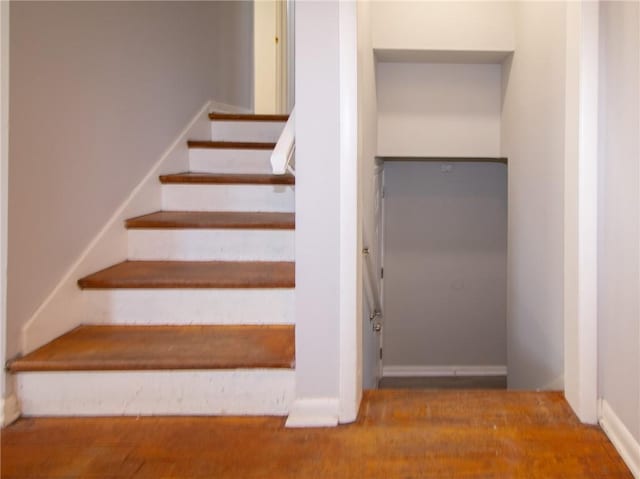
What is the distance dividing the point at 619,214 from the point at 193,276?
1.39 metres

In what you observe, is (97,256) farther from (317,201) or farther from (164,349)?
(317,201)

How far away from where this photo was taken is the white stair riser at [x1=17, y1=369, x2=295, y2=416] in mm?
1521

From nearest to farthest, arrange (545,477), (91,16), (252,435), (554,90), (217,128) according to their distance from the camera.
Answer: (545,477) < (252,435) < (91,16) < (554,90) < (217,128)

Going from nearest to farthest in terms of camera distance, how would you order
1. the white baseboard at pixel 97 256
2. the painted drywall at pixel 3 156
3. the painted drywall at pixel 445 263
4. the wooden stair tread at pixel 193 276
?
the painted drywall at pixel 3 156 → the white baseboard at pixel 97 256 → the wooden stair tread at pixel 193 276 → the painted drywall at pixel 445 263

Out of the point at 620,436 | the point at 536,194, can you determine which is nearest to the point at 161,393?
the point at 620,436

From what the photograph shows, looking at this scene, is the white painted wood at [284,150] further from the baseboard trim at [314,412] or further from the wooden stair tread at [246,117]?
the wooden stair tread at [246,117]

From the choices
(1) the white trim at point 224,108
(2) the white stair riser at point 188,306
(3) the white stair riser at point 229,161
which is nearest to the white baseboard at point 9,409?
(2) the white stair riser at point 188,306

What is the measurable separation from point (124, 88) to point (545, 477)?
6.88 ft

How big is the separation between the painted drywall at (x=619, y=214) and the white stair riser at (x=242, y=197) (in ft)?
4.63

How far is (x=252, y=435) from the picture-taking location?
143cm

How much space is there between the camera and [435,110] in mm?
3570

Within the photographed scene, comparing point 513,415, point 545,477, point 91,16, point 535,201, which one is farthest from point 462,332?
point 91,16

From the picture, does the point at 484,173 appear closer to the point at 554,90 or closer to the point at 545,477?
the point at 554,90

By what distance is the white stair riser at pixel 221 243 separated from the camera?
212cm
